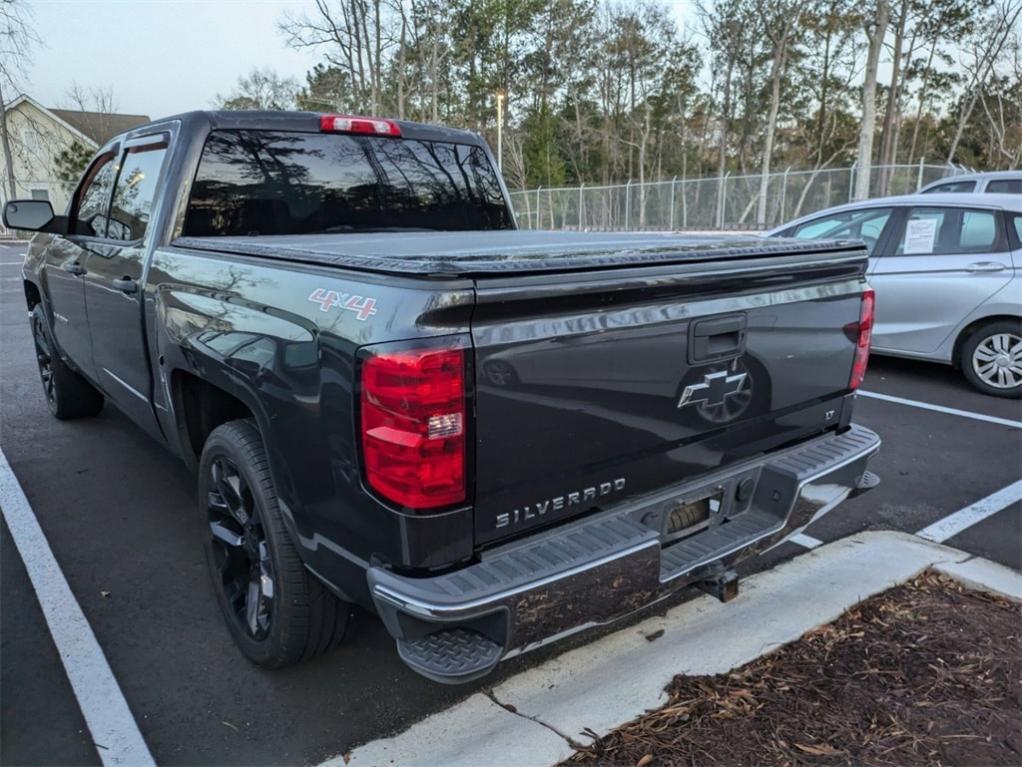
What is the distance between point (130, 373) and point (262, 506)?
5.60ft

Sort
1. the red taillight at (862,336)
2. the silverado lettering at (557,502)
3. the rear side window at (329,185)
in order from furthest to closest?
the rear side window at (329,185) → the red taillight at (862,336) → the silverado lettering at (557,502)

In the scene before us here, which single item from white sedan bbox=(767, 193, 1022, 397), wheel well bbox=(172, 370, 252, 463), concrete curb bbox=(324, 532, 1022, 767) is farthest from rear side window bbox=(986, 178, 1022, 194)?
wheel well bbox=(172, 370, 252, 463)

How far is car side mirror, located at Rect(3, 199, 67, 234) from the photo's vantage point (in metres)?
4.31

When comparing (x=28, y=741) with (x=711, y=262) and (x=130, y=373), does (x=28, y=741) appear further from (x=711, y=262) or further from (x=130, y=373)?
(x=711, y=262)

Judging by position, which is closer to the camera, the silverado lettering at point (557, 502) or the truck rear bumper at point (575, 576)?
the truck rear bumper at point (575, 576)

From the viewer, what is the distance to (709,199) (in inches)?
1111

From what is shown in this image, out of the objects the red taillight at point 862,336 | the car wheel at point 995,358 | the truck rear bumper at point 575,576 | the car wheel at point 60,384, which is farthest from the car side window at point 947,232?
the car wheel at point 60,384

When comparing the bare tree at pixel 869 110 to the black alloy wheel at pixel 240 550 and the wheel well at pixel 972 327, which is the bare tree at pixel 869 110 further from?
the black alloy wheel at pixel 240 550

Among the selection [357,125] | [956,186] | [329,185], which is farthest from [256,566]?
[956,186]

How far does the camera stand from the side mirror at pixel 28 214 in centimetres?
431

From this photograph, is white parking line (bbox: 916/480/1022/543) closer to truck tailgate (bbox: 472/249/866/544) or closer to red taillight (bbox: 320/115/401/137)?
truck tailgate (bbox: 472/249/866/544)

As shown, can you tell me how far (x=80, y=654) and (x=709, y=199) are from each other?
92.8ft

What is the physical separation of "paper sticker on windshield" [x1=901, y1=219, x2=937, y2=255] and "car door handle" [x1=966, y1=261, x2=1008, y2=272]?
416 millimetres

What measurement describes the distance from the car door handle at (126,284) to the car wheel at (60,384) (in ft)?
7.66
